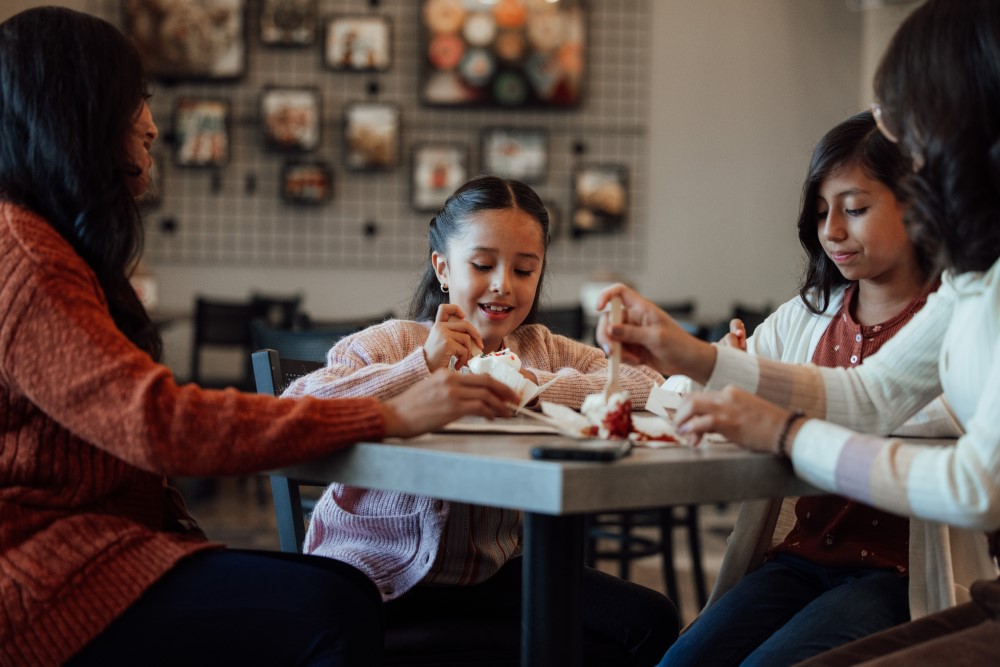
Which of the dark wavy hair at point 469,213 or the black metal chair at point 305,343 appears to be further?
the black metal chair at point 305,343

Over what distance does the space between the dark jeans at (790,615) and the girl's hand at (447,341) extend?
1.77 feet

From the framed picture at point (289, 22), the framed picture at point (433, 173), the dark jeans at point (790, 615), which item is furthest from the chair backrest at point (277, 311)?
the dark jeans at point (790, 615)

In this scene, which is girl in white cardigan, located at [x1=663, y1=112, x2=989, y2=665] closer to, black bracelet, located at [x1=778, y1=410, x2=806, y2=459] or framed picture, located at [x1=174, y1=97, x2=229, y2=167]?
black bracelet, located at [x1=778, y1=410, x2=806, y2=459]

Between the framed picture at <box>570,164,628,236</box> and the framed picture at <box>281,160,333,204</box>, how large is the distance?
1.43 m

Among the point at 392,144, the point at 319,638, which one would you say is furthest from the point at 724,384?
the point at 392,144

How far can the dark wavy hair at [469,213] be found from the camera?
204 centimetres

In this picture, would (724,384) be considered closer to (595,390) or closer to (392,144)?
(595,390)

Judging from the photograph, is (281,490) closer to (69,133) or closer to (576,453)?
(69,133)

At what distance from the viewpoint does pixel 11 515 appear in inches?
47.7

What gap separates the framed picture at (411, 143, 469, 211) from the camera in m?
6.18

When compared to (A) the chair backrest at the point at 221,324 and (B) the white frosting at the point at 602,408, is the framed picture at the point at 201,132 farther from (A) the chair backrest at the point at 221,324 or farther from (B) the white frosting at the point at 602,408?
(B) the white frosting at the point at 602,408

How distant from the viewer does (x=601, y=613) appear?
1.62 meters

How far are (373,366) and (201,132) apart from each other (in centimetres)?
485

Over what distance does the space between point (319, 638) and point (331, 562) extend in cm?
17
